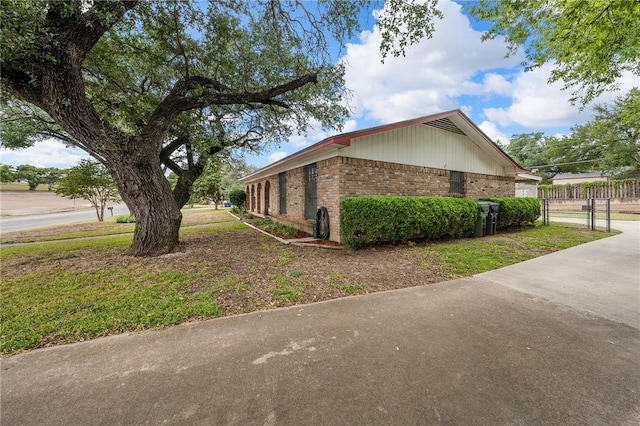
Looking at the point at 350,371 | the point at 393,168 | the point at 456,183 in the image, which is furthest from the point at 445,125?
the point at 350,371

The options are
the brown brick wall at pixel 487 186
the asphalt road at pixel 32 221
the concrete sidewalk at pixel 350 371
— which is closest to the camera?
the concrete sidewalk at pixel 350 371

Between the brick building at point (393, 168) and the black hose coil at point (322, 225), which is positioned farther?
the black hose coil at point (322, 225)

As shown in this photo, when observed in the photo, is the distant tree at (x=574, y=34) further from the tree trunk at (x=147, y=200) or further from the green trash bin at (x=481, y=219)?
the tree trunk at (x=147, y=200)

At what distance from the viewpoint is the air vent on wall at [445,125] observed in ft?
29.9

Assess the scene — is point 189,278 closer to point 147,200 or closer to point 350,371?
point 147,200

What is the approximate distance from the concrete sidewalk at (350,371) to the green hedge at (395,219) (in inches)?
129

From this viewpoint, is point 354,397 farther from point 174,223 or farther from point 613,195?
point 613,195

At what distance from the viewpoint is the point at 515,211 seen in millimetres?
9688

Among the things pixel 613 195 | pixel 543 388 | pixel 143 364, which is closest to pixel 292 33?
pixel 143 364

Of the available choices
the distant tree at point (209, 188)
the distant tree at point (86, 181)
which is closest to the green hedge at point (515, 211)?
→ the distant tree at point (86, 181)

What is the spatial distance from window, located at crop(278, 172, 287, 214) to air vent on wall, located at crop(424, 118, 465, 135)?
21.2 feet

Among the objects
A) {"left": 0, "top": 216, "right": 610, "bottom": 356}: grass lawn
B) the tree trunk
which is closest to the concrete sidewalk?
{"left": 0, "top": 216, "right": 610, "bottom": 356}: grass lawn

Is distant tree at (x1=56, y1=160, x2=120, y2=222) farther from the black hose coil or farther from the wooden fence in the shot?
the wooden fence

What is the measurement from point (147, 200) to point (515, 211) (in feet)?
41.1
